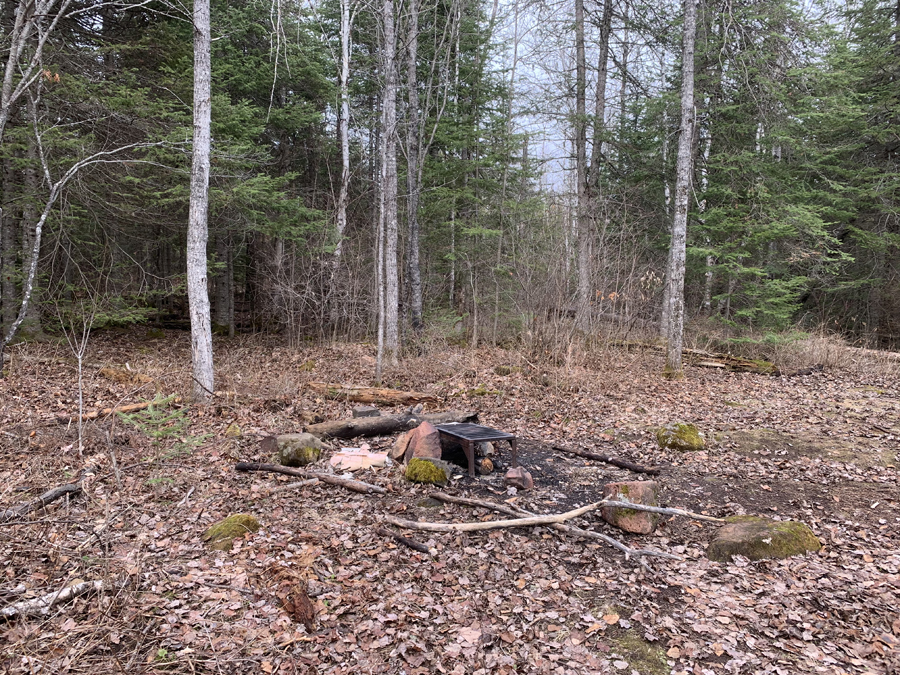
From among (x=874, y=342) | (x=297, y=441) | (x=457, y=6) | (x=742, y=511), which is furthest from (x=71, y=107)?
(x=874, y=342)

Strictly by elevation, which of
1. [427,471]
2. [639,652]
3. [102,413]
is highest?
[102,413]

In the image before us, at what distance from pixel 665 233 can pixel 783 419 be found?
956cm

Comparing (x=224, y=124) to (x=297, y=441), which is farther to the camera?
(x=224, y=124)

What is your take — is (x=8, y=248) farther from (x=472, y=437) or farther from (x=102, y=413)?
(x=472, y=437)

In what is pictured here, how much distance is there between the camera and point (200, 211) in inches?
299

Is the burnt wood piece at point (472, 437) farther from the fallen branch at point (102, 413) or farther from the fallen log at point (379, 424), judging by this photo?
the fallen branch at point (102, 413)

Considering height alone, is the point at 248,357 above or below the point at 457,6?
below

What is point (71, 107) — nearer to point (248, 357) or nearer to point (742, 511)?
point (248, 357)

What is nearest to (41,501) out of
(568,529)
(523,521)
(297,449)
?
(297,449)

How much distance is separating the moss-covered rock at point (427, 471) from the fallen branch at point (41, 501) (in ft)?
10.6

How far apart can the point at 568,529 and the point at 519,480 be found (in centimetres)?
101

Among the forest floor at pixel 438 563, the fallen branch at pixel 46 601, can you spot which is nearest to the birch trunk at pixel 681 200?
the forest floor at pixel 438 563

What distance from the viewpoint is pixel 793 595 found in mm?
3389

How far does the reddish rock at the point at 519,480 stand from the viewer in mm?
5309
